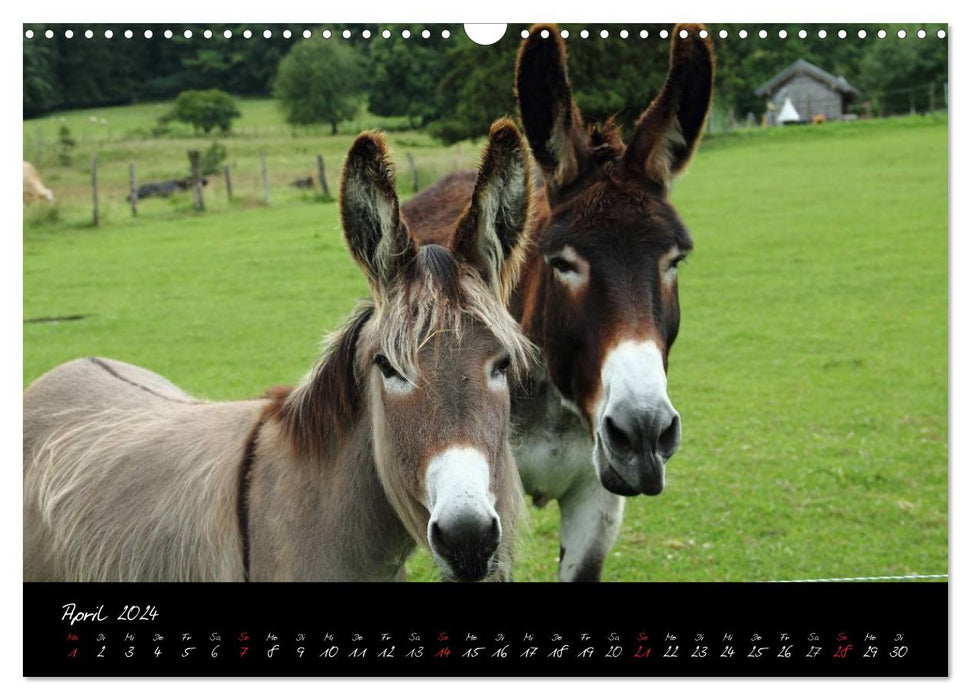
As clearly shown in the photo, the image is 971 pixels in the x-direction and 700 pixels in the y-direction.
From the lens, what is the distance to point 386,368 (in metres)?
2.63

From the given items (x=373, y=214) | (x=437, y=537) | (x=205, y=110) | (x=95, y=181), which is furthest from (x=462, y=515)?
(x=95, y=181)

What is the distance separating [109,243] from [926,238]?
4.01 m

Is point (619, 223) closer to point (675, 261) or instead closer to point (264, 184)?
point (675, 261)

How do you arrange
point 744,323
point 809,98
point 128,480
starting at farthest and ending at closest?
point 744,323 → point 809,98 → point 128,480

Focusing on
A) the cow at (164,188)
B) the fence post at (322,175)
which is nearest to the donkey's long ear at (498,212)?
the fence post at (322,175)

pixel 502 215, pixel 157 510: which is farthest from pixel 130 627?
pixel 502 215

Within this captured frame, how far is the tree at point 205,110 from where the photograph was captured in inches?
163

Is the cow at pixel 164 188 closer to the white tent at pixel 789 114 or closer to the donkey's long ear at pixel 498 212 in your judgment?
the donkey's long ear at pixel 498 212

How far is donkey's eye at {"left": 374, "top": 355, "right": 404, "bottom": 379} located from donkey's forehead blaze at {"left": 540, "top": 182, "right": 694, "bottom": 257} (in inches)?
34.8

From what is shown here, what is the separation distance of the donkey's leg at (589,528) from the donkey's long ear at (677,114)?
1.35 metres

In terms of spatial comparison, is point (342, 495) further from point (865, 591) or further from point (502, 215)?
point (865, 591)

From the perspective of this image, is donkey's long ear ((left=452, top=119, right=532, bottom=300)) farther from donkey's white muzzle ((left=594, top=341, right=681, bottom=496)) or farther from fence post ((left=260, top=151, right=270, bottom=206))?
fence post ((left=260, top=151, right=270, bottom=206))

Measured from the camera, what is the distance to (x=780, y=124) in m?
4.87

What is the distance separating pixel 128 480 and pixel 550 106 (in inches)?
79.7
